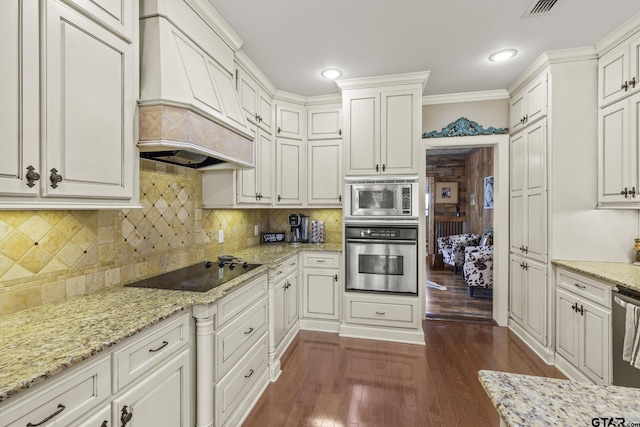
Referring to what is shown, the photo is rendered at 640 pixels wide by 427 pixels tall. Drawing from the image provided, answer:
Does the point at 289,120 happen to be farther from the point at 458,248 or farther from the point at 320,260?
the point at 458,248

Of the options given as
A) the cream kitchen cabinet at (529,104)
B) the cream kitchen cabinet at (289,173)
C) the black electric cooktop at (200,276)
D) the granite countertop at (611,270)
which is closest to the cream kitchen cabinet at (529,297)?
the granite countertop at (611,270)

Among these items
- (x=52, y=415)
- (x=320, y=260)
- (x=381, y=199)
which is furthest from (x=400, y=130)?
(x=52, y=415)

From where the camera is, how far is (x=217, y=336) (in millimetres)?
1651

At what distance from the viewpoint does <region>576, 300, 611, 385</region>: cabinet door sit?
2.02m

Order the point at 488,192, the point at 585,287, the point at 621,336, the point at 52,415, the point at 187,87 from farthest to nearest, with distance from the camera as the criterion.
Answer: the point at 488,192
the point at 585,287
the point at 621,336
the point at 187,87
the point at 52,415

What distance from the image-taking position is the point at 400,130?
122 inches

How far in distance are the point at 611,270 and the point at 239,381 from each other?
8.88 ft

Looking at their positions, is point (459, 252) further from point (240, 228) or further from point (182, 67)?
point (182, 67)

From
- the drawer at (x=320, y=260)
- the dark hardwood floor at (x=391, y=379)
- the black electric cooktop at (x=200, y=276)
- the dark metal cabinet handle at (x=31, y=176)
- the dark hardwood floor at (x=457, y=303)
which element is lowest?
the dark hardwood floor at (x=391, y=379)

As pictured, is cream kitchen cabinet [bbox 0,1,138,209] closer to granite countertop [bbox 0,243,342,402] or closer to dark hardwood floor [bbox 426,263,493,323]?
granite countertop [bbox 0,243,342,402]

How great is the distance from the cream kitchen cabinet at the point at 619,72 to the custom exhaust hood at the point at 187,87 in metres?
2.83

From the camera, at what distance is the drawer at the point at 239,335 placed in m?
1.68

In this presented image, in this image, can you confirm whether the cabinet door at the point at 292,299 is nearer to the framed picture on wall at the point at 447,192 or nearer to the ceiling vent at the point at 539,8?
the ceiling vent at the point at 539,8

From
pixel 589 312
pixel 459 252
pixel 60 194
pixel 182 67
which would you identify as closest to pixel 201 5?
pixel 182 67
